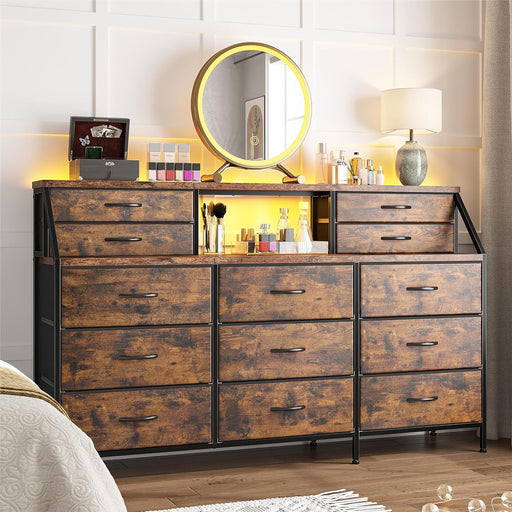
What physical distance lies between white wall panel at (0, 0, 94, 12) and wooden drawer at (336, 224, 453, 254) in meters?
1.44

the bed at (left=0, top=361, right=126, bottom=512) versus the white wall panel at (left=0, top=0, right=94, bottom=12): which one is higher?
the white wall panel at (left=0, top=0, right=94, bottom=12)

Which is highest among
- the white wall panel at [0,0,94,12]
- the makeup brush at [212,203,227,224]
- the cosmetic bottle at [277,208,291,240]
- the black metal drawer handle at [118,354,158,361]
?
the white wall panel at [0,0,94,12]

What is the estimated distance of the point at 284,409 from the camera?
339 centimetres

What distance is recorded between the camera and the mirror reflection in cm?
366

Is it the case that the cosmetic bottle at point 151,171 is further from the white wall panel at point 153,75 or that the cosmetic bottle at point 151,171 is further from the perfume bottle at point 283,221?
the perfume bottle at point 283,221

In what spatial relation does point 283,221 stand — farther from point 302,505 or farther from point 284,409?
point 302,505

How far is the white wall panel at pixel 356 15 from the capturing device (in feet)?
12.9

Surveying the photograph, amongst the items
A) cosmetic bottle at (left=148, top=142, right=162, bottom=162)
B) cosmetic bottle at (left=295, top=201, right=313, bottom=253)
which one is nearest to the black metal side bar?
cosmetic bottle at (left=295, top=201, right=313, bottom=253)

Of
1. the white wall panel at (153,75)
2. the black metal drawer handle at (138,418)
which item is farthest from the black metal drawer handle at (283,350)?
the white wall panel at (153,75)

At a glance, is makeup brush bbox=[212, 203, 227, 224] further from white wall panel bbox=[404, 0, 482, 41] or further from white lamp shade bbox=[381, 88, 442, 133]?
white wall panel bbox=[404, 0, 482, 41]

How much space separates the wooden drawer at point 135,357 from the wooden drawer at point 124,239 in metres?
0.32

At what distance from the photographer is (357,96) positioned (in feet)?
13.1

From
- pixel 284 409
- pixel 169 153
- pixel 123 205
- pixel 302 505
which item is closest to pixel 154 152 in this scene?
pixel 169 153

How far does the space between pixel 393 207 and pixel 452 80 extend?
2.97 feet
